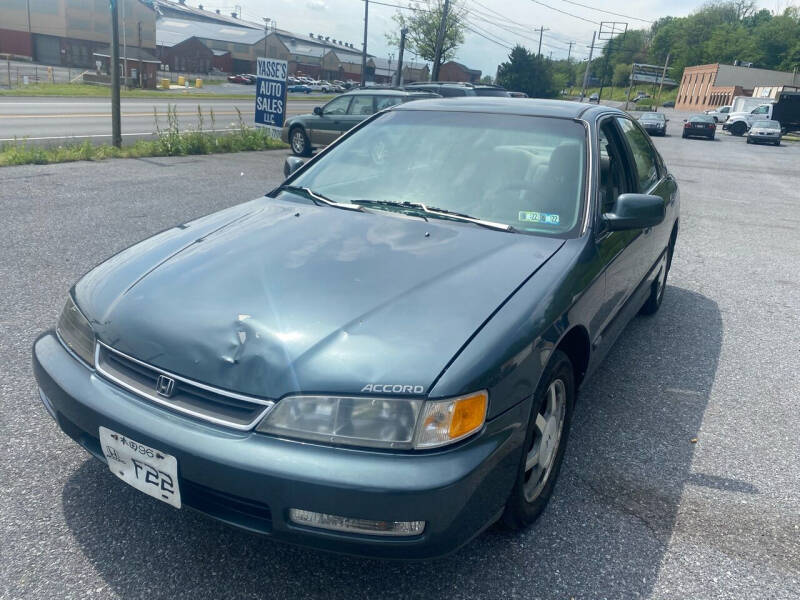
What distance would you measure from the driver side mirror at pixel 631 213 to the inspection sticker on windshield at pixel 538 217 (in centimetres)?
26

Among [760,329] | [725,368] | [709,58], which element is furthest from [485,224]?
[709,58]

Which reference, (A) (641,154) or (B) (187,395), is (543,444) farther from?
(A) (641,154)

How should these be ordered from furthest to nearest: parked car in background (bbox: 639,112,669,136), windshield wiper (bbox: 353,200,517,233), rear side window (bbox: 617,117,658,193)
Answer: parked car in background (bbox: 639,112,669,136), rear side window (bbox: 617,117,658,193), windshield wiper (bbox: 353,200,517,233)

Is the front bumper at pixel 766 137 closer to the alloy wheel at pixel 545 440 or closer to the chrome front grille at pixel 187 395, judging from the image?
the alloy wheel at pixel 545 440

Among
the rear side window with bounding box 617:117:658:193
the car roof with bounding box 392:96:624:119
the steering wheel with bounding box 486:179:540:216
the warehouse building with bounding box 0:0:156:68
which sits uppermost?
the warehouse building with bounding box 0:0:156:68

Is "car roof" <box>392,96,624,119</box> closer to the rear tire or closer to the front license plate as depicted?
the front license plate

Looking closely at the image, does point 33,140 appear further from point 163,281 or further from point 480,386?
point 480,386

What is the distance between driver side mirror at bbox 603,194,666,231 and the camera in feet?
9.74

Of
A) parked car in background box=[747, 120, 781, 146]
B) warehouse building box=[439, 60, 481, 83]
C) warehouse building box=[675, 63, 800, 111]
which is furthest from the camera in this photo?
warehouse building box=[439, 60, 481, 83]

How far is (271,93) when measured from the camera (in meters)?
12.9

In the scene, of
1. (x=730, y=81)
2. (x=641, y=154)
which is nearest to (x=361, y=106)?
(x=641, y=154)

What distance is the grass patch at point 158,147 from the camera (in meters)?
10.1

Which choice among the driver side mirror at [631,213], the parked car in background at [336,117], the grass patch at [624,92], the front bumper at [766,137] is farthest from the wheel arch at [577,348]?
the grass patch at [624,92]

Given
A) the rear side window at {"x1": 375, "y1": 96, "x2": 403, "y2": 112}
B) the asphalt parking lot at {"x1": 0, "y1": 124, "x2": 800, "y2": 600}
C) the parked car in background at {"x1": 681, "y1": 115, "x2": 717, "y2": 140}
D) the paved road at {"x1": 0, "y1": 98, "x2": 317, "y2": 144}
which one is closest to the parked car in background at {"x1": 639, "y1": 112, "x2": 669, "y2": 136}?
the parked car in background at {"x1": 681, "y1": 115, "x2": 717, "y2": 140}
